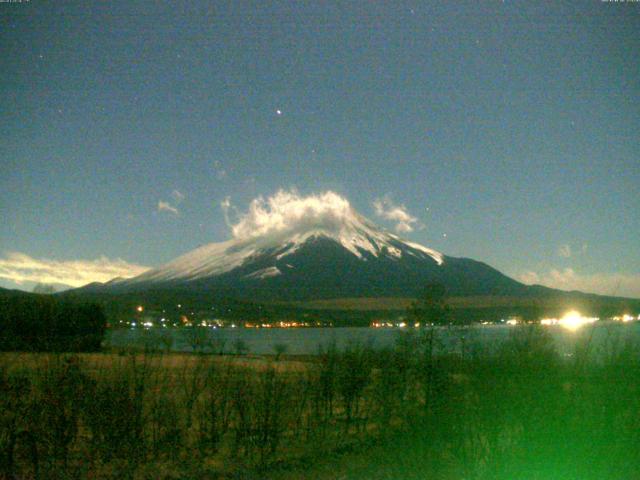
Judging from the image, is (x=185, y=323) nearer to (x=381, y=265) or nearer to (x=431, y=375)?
(x=431, y=375)

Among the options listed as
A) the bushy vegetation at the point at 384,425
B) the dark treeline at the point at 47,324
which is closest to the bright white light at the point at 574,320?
the bushy vegetation at the point at 384,425

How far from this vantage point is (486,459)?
6.30 m

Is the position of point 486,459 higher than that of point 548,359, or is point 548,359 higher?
point 548,359

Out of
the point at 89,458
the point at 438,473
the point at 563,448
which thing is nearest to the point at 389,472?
the point at 438,473

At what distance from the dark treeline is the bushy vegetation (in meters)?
0.98

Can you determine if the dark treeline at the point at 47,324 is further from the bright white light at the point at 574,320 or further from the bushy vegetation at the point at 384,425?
the bright white light at the point at 574,320

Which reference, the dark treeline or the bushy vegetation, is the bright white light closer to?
the bushy vegetation

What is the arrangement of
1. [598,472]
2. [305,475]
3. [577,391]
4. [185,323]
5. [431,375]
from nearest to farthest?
[598,472] → [577,391] → [305,475] → [431,375] → [185,323]

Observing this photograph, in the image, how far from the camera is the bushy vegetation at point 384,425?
248 inches

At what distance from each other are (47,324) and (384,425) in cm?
670

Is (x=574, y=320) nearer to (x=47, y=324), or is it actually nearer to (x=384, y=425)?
(x=384, y=425)

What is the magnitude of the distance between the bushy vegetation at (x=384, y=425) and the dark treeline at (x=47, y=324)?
98 centimetres

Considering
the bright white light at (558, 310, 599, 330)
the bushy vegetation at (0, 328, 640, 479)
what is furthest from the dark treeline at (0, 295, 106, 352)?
the bright white light at (558, 310, 599, 330)

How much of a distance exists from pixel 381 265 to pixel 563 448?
110598 mm
